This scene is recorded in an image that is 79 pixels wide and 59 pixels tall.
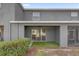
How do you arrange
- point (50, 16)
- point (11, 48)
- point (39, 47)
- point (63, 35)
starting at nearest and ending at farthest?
point (11, 48) → point (39, 47) → point (63, 35) → point (50, 16)

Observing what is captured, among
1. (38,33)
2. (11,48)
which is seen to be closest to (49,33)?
(38,33)

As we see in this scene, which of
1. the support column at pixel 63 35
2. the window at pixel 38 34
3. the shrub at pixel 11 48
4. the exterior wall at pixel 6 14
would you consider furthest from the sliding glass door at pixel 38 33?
the support column at pixel 63 35

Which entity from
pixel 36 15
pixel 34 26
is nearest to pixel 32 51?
pixel 34 26

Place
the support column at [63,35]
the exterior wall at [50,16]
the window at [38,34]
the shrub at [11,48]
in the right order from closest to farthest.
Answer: the shrub at [11,48] < the window at [38,34] < the support column at [63,35] < the exterior wall at [50,16]

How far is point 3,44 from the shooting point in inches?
152

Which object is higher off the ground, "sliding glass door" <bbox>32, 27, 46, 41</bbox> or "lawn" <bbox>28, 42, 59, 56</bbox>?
"sliding glass door" <bbox>32, 27, 46, 41</bbox>

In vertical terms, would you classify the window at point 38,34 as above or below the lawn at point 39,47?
above

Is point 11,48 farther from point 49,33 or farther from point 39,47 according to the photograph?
point 49,33

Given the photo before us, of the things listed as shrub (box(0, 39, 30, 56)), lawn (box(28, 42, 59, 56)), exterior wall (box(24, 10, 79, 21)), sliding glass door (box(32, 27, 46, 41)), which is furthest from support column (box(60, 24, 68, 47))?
shrub (box(0, 39, 30, 56))

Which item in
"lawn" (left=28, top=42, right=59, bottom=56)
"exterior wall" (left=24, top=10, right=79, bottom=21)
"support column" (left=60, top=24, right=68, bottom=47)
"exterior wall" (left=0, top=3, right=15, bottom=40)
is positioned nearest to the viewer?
"lawn" (left=28, top=42, right=59, bottom=56)

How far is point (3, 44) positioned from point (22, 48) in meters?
0.53

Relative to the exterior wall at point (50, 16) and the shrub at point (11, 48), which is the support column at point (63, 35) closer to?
the exterior wall at point (50, 16)

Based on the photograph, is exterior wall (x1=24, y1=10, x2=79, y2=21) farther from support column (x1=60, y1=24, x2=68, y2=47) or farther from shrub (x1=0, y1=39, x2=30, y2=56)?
shrub (x1=0, y1=39, x2=30, y2=56)

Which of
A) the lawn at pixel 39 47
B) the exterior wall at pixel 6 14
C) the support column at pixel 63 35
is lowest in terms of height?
the lawn at pixel 39 47
